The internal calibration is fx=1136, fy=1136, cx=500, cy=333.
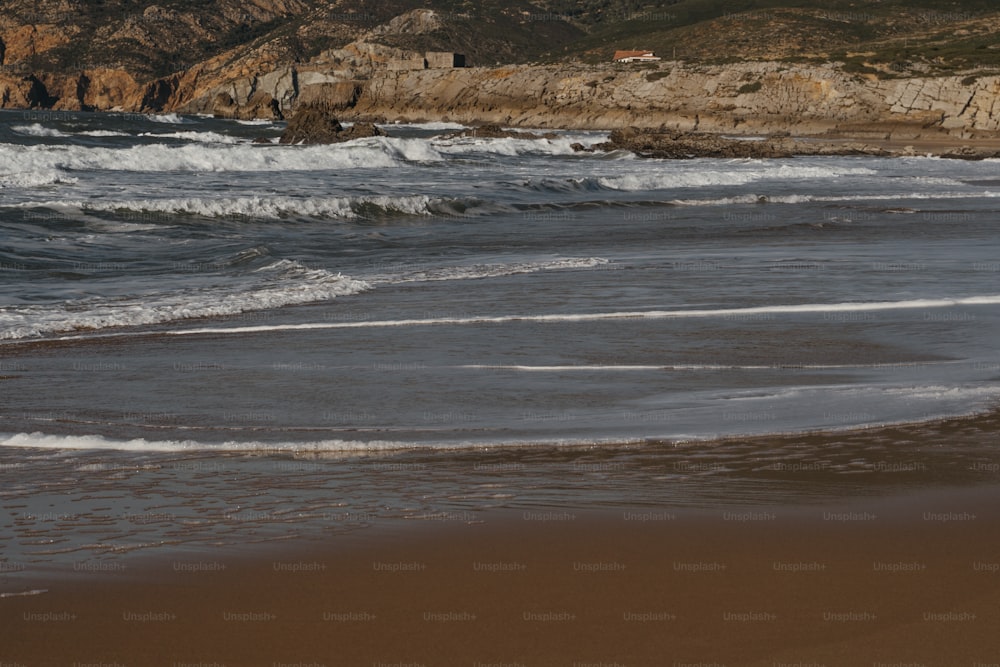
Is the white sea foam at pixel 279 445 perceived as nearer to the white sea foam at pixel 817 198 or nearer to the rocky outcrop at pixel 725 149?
the white sea foam at pixel 817 198

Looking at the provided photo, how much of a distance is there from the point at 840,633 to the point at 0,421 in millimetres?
4678

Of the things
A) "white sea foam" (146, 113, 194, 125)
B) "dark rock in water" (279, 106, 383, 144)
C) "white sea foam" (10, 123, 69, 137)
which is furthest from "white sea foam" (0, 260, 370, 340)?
"white sea foam" (146, 113, 194, 125)

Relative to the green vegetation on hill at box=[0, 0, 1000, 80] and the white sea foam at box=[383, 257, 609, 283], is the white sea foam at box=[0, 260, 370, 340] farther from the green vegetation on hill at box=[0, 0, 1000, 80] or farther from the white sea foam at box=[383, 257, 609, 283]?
the green vegetation on hill at box=[0, 0, 1000, 80]

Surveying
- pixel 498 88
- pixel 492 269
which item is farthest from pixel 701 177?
pixel 498 88

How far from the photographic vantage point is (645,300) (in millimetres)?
10594

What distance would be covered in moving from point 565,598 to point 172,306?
7698 millimetres

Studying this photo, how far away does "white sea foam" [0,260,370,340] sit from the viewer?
31.6ft

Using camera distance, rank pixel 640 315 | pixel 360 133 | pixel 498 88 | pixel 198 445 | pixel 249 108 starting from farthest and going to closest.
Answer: pixel 249 108, pixel 498 88, pixel 360 133, pixel 640 315, pixel 198 445

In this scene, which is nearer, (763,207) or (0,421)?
(0,421)

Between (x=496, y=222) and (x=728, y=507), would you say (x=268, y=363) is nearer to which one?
(x=728, y=507)

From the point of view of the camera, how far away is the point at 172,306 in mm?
10492

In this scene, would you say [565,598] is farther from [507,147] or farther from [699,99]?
[699,99]

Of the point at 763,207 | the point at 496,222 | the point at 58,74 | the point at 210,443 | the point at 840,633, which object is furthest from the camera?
the point at 58,74

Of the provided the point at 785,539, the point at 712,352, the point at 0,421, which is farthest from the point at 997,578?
the point at 0,421
